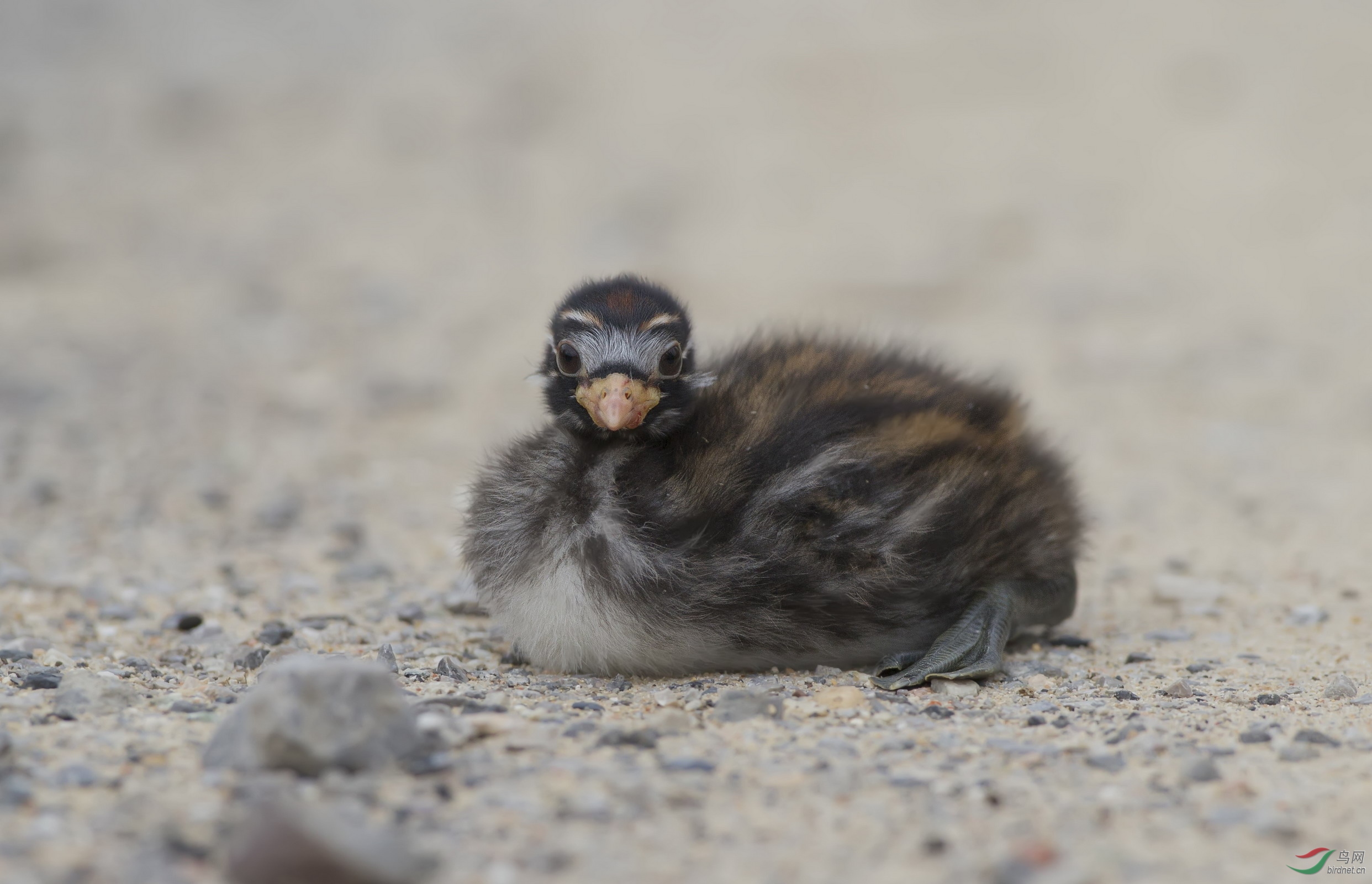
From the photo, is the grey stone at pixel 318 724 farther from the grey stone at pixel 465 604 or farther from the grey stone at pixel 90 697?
the grey stone at pixel 465 604

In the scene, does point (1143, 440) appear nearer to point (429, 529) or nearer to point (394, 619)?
point (429, 529)

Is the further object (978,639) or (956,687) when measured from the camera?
(978,639)

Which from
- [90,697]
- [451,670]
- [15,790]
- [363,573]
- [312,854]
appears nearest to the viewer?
[312,854]

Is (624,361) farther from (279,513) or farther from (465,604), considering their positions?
(279,513)

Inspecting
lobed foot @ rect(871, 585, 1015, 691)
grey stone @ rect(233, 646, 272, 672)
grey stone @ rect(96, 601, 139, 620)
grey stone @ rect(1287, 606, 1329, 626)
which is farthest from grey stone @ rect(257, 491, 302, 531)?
grey stone @ rect(1287, 606, 1329, 626)

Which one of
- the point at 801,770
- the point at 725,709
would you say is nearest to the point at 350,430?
the point at 725,709

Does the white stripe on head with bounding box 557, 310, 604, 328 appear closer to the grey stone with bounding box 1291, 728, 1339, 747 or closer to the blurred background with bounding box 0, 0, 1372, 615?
the blurred background with bounding box 0, 0, 1372, 615

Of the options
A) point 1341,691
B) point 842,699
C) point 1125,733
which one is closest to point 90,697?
point 842,699
